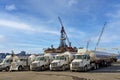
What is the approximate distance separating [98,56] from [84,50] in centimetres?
482

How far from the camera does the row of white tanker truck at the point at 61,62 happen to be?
43500 mm

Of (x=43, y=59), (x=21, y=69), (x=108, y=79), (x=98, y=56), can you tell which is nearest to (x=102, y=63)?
(x=98, y=56)

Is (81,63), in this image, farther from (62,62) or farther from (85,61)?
(62,62)

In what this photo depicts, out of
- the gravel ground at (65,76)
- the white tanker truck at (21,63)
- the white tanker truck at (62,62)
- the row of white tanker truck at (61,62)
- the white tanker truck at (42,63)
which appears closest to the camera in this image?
the gravel ground at (65,76)

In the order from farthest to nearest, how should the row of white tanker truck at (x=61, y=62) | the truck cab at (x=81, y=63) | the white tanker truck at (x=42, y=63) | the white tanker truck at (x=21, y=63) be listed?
the white tanker truck at (x=21, y=63) < the white tanker truck at (x=42, y=63) < the row of white tanker truck at (x=61, y=62) < the truck cab at (x=81, y=63)

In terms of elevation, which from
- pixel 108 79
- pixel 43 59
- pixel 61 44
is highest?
pixel 61 44

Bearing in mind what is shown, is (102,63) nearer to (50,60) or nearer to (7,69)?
(50,60)

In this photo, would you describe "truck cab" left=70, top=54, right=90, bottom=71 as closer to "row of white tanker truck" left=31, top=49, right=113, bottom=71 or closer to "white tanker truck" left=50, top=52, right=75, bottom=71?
"row of white tanker truck" left=31, top=49, right=113, bottom=71

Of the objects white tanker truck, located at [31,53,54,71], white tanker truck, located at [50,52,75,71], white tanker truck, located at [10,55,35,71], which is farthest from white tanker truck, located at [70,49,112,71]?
white tanker truck, located at [10,55,35,71]

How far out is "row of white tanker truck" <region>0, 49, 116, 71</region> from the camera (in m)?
43.5

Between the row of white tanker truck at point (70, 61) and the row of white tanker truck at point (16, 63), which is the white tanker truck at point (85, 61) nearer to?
the row of white tanker truck at point (70, 61)

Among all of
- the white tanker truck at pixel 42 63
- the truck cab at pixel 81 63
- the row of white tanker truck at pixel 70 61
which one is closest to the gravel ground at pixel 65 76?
the truck cab at pixel 81 63

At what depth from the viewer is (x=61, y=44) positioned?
10712 cm

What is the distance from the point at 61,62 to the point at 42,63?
4477 mm
